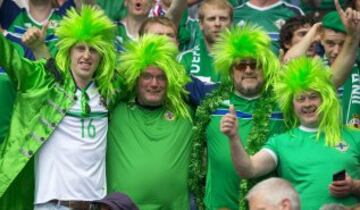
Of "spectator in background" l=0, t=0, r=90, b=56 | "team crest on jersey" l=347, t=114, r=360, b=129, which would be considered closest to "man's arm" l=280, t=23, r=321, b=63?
"team crest on jersey" l=347, t=114, r=360, b=129

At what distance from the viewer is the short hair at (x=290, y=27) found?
8297 mm

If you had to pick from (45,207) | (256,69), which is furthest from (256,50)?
(45,207)

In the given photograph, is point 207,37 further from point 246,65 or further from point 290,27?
point 246,65

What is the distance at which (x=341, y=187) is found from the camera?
6789mm

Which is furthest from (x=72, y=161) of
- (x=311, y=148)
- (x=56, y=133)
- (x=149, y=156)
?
(x=311, y=148)

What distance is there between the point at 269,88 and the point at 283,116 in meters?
0.25

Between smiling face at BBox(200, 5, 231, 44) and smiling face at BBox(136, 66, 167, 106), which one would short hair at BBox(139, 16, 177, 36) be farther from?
smiling face at BBox(136, 66, 167, 106)

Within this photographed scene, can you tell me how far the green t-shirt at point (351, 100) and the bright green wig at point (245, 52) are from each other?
2.84 ft

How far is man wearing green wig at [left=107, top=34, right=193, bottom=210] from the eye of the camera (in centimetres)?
735

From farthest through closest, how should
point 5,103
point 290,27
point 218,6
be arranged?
point 218,6 → point 290,27 → point 5,103

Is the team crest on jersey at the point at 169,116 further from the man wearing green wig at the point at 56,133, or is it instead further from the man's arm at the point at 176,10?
the man's arm at the point at 176,10

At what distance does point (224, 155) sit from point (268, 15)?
209 cm

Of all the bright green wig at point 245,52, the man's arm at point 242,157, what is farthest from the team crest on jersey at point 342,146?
the bright green wig at point 245,52

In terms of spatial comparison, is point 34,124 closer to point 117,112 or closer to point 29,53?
point 117,112
